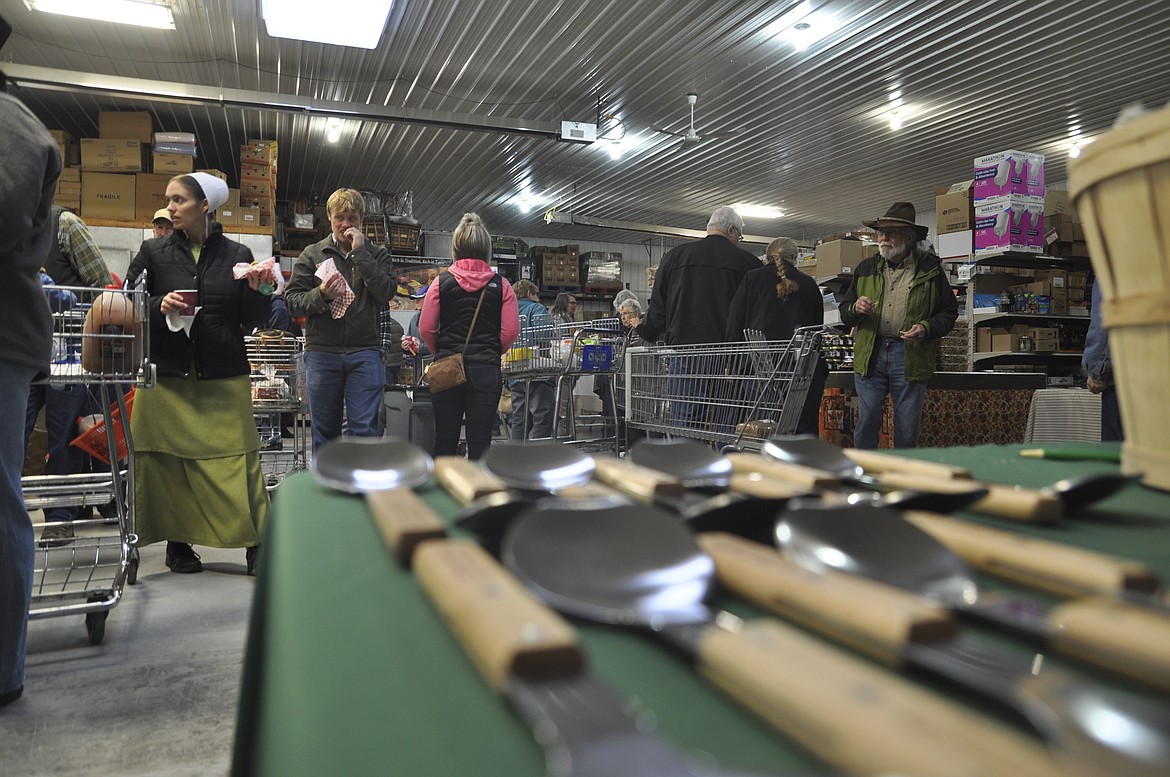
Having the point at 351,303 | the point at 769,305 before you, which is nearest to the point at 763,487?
the point at 351,303

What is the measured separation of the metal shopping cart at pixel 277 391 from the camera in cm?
461

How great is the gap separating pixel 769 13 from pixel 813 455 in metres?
6.08

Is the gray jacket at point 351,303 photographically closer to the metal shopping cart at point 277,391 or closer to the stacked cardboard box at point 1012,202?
the metal shopping cart at point 277,391

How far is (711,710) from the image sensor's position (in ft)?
0.95

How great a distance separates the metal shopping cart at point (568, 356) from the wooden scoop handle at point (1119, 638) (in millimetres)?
4163

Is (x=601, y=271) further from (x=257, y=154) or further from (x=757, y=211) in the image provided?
(x=257, y=154)

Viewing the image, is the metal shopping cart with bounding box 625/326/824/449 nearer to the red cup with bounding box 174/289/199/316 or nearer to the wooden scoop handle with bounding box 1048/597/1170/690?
the red cup with bounding box 174/289/199/316

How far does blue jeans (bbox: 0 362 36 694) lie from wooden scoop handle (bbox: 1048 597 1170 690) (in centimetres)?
216

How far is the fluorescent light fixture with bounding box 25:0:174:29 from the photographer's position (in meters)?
5.66

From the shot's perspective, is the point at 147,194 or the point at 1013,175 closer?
the point at 1013,175

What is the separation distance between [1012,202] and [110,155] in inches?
297

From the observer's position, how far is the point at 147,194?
6.87m

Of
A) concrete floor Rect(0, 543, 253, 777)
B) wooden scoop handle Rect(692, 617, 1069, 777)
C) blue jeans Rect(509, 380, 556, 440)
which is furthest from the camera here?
blue jeans Rect(509, 380, 556, 440)

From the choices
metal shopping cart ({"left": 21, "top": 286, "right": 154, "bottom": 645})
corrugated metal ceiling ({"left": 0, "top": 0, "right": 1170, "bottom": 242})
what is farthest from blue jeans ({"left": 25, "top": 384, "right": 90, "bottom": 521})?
corrugated metal ceiling ({"left": 0, "top": 0, "right": 1170, "bottom": 242})
